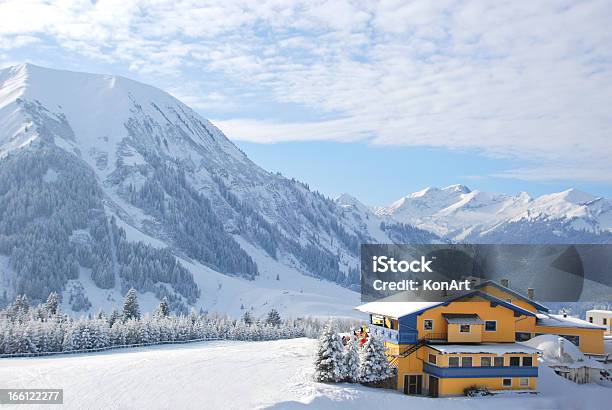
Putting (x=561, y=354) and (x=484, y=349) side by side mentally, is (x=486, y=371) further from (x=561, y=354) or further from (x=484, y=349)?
(x=561, y=354)

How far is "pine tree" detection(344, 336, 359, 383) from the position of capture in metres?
45.7

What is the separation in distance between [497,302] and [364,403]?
45.9ft

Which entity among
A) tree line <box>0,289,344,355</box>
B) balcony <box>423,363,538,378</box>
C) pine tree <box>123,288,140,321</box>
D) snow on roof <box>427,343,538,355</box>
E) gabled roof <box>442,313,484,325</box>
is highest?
gabled roof <box>442,313,484,325</box>

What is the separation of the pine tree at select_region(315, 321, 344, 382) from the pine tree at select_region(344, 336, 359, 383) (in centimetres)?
50

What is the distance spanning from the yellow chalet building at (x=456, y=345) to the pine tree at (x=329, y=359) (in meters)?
3.69

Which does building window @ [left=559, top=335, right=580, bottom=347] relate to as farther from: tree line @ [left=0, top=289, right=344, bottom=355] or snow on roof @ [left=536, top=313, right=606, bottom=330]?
tree line @ [left=0, top=289, right=344, bottom=355]

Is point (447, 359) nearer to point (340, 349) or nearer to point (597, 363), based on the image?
point (340, 349)

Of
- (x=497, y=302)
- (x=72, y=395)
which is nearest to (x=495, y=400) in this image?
(x=497, y=302)

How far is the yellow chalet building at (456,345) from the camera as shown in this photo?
45.3m

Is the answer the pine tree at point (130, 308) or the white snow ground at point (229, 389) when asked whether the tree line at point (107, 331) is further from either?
the white snow ground at point (229, 389)

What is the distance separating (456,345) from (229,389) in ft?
54.2

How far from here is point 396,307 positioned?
50750 mm

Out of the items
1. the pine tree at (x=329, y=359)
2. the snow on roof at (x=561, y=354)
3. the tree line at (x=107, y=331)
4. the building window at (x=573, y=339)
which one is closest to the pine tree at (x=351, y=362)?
the pine tree at (x=329, y=359)
